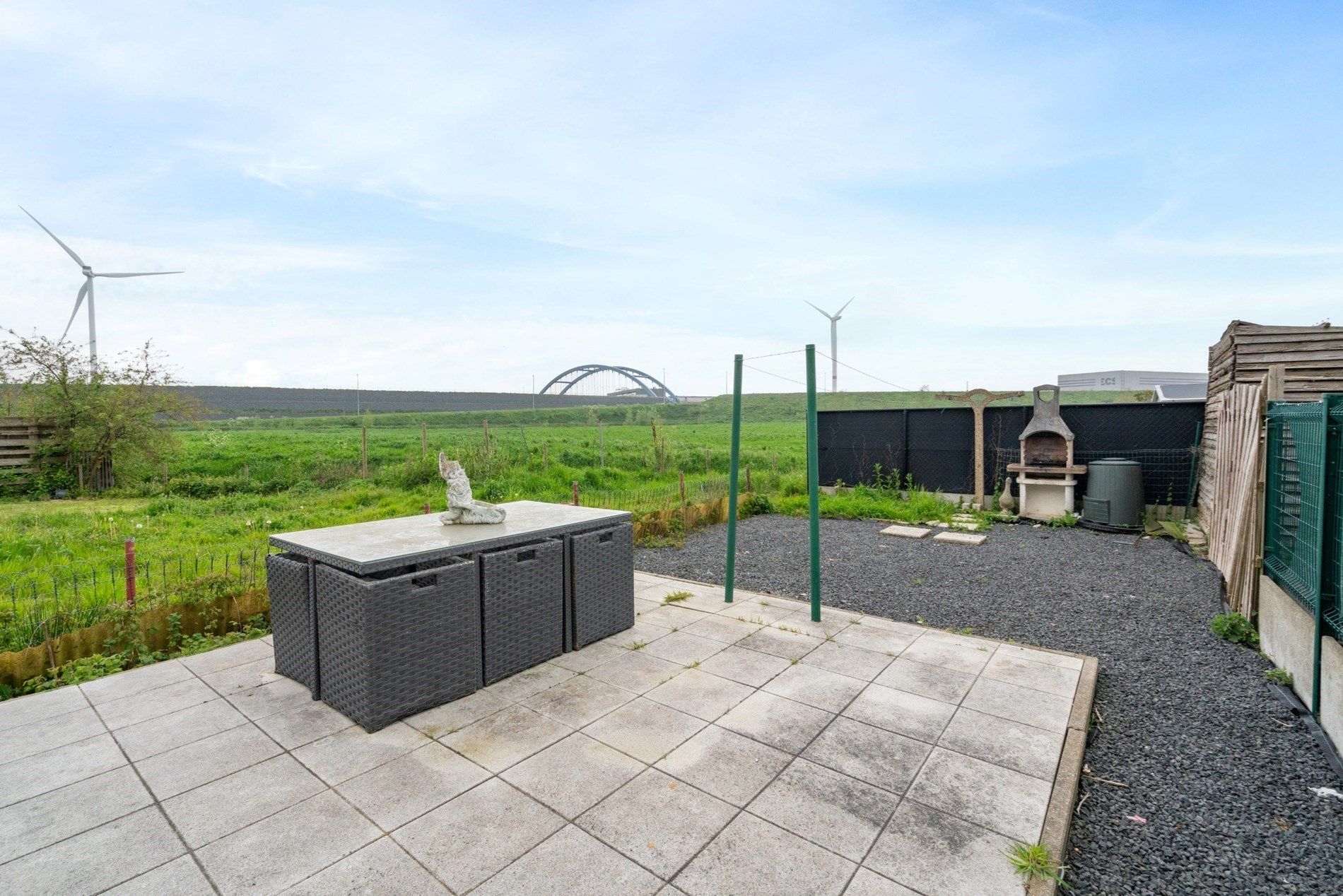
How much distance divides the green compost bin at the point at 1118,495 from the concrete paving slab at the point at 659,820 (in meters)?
7.42

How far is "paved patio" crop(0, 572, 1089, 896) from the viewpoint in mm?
1681

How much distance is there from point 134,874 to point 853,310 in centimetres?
2456

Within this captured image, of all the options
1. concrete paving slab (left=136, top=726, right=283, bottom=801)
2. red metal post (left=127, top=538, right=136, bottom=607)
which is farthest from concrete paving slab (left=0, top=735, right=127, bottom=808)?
red metal post (left=127, top=538, right=136, bottom=607)

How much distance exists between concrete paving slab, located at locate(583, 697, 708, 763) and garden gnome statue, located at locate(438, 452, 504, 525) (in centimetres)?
131

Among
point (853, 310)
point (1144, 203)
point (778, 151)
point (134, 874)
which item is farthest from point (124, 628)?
point (853, 310)

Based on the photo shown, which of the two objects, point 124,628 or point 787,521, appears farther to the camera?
point 787,521

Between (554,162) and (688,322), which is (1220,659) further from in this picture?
(688,322)

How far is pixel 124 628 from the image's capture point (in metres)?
3.31

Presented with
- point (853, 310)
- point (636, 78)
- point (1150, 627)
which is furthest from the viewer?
point (853, 310)

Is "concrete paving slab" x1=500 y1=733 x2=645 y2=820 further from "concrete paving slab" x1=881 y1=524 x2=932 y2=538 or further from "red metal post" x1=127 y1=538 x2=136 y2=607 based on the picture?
"concrete paving slab" x1=881 y1=524 x2=932 y2=538

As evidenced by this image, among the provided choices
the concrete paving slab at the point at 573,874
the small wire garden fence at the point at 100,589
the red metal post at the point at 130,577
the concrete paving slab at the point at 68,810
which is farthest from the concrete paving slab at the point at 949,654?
the red metal post at the point at 130,577

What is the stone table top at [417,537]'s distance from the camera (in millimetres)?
2590

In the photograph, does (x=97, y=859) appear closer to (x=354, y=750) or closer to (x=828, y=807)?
(x=354, y=750)

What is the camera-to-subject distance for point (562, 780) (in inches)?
83.5
